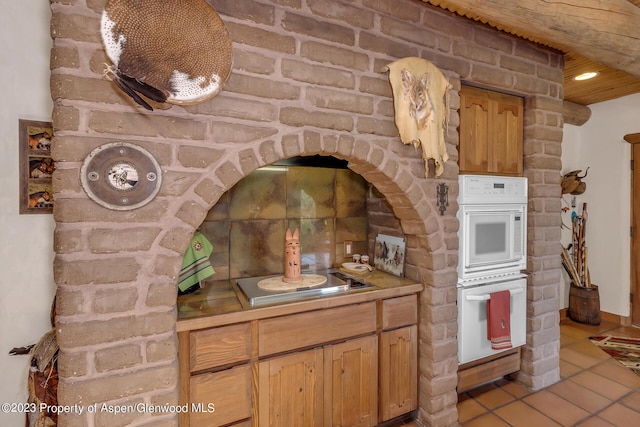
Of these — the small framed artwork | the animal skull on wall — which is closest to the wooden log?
the animal skull on wall

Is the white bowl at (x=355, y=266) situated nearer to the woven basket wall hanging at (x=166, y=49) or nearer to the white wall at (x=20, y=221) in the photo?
the woven basket wall hanging at (x=166, y=49)

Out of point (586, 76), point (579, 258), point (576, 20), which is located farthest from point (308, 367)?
point (579, 258)

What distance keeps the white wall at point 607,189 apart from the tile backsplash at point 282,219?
3.22m

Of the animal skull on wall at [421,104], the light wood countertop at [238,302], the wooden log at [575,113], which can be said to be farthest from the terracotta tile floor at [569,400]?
the wooden log at [575,113]

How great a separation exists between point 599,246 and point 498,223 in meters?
2.75

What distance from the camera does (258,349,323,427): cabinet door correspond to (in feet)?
5.14

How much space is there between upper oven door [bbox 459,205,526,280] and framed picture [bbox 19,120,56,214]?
7.84 feet

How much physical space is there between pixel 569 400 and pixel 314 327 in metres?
2.09

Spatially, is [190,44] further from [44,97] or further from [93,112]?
[44,97]

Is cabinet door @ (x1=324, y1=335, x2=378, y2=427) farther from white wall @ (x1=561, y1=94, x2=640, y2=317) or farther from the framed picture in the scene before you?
white wall @ (x1=561, y1=94, x2=640, y2=317)

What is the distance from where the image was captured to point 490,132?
2.26 meters

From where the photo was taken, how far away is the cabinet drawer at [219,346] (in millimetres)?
1413

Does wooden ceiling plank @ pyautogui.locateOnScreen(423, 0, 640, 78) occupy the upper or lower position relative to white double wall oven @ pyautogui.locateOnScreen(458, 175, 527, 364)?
upper

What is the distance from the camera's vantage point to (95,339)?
1182 mm
